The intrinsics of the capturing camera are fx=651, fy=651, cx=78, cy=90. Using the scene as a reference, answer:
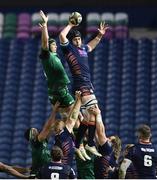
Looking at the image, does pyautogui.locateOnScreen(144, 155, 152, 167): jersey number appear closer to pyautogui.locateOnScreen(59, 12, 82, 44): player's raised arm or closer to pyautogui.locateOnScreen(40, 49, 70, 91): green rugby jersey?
pyautogui.locateOnScreen(40, 49, 70, 91): green rugby jersey

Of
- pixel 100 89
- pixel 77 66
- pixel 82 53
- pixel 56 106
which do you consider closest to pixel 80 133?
pixel 56 106

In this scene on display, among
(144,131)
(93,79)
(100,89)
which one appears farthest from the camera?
(93,79)

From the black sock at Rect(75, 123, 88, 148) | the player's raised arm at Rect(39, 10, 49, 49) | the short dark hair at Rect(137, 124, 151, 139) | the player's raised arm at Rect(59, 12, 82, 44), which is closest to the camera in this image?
the short dark hair at Rect(137, 124, 151, 139)

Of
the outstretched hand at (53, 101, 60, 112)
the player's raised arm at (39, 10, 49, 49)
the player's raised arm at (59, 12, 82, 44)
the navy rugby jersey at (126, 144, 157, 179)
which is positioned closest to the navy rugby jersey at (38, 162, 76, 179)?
the navy rugby jersey at (126, 144, 157, 179)

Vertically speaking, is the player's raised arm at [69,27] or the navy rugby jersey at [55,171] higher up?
the player's raised arm at [69,27]

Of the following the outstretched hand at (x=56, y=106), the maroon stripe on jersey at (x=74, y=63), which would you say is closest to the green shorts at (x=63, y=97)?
the outstretched hand at (x=56, y=106)

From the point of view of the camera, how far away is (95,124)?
8.34 m

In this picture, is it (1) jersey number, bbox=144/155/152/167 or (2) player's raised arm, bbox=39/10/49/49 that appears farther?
(2) player's raised arm, bbox=39/10/49/49

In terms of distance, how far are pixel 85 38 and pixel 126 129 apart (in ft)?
13.6

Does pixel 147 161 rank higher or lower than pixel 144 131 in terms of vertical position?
lower

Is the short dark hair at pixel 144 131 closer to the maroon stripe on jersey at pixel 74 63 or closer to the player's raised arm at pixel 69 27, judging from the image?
the maroon stripe on jersey at pixel 74 63

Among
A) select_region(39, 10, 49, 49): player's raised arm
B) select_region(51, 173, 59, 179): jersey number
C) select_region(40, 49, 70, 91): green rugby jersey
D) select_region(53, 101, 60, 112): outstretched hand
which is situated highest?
select_region(39, 10, 49, 49): player's raised arm

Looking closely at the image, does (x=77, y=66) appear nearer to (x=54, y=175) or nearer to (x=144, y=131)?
(x=144, y=131)

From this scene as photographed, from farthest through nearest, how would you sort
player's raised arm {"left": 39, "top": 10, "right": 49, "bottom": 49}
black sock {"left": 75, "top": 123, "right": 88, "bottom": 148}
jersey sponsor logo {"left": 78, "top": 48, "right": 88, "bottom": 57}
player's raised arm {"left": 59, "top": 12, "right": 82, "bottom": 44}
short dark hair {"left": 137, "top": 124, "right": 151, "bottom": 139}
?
jersey sponsor logo {"left": 78, "top": 48, "right": 88, "bottom": 57} → black sock {"left": 75, "top": 123, "right": 88, "bottom": 148} → player's raised arm {"left": 59, "top": 12, "right": 82, "bottom": 44} → player's raised arm {"left": 39, "top": 10, "right": 49, "bottom": 49} → short dark hair {"left": 137, "top": 124, "right": 151, "bottom": 139}
